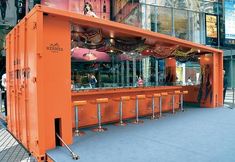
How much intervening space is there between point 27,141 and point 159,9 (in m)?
15.8

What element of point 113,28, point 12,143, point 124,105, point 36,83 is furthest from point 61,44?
point 124,105

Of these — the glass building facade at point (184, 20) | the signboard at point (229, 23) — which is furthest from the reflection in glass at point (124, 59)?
the signboard at point (229, 23)

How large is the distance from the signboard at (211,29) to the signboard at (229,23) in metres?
0.81

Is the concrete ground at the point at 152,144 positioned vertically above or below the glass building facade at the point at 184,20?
below

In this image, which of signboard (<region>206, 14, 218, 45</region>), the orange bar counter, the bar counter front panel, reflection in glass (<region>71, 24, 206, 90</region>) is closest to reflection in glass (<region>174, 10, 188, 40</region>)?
reflection in glass (<region>71, 24, 206, 90</region>)

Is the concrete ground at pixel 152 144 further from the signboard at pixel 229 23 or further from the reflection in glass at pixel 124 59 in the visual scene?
the signboard at pixel 229 23

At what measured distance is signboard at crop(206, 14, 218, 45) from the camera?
20.6 metres

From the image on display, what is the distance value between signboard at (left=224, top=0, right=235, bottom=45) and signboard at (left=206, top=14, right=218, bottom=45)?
81 cm

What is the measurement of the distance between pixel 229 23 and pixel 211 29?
55.9 inches

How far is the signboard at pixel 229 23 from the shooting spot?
67.6 ft

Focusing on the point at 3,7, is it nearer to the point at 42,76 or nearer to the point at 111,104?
the point at 111,104

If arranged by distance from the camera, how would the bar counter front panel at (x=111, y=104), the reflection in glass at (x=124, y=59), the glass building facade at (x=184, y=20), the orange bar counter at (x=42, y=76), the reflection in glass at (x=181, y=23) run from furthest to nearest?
the reflection in glass at (x=181, y=23) < the glass building facade at (x=184, y=20) < the reflection in glass at (x=124, y=59) < the bar counter front panel at (x=111, y=104) < the orange bar counter at (x=42, y=76)

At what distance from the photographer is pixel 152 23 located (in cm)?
1855

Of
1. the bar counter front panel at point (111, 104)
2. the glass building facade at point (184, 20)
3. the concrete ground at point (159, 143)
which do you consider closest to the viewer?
the concrete ground at point (159, 143)
